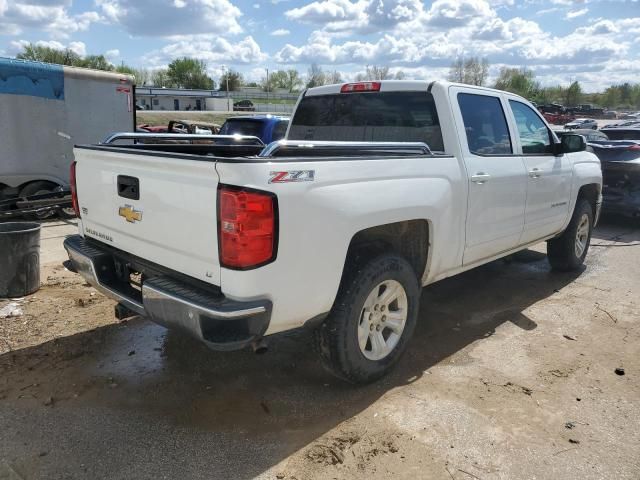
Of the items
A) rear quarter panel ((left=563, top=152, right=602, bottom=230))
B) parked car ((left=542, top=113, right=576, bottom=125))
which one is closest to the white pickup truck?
rear quarter panel ((left=563, top=152, right=602, bottom=230))

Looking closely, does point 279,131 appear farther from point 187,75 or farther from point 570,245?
point 187,75

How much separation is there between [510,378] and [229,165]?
101 inches

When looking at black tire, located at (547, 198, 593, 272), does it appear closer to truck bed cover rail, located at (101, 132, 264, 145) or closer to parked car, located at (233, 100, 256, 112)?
truck bed cover rail, located at (101, 132, 264, 145)

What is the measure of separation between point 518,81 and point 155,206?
108 metres

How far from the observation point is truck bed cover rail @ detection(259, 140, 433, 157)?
2.80 meters

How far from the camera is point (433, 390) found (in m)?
3.55

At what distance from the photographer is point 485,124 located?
4398 millimetres

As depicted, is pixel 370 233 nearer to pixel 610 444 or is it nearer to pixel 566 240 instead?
pixel 610 444

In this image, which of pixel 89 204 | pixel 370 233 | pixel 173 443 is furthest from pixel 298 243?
pixel 89 204

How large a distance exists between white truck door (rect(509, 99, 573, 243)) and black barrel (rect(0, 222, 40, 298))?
470 centimetres

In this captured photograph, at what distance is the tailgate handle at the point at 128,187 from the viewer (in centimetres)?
312

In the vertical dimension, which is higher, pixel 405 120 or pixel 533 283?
pixel 405 120

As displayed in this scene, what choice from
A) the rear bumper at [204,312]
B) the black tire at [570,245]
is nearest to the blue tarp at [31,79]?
the rear bumper at [204,312]

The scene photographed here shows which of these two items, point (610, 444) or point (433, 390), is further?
point (433, 390)
